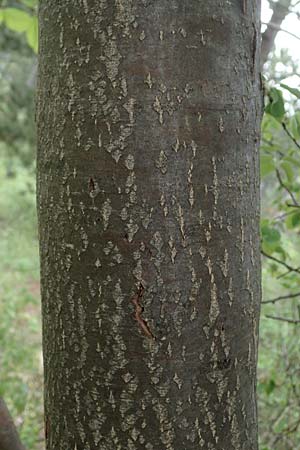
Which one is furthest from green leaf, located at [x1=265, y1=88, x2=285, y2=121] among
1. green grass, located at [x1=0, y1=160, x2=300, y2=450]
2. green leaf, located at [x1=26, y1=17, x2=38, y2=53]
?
green grass, located at [x1=0, y1=160, x2=300, y2=450]

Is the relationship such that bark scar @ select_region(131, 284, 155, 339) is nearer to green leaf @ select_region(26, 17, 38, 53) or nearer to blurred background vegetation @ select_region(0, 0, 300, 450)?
blurred background vegetation @ select_region(0, 0, 300, 450)

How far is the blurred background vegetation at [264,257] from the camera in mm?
1638

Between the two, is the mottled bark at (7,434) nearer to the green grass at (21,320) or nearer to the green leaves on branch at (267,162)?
the green leaves on branch at (267,162)

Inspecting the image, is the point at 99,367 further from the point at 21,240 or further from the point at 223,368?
the point at 21,240

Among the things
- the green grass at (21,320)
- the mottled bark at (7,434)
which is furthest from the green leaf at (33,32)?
the green grass at (21,320)

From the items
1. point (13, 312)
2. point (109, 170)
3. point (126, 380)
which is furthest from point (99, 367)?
point (13, 312)

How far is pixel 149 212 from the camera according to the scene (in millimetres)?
773

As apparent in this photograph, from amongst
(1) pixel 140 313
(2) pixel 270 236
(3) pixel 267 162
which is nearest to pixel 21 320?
(2) pixel 270 236

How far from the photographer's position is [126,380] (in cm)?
80

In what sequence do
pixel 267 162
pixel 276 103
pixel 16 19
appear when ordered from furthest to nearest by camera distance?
pixel 16 19 → pixel 267 162 → pixel 276 103

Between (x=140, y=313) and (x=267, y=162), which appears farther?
(x=267, y=162)

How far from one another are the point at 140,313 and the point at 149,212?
15cm

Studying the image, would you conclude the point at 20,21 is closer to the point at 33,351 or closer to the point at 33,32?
Result: the point at 33,32

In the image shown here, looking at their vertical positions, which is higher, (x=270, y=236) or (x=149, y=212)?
(x=270, y=236)
